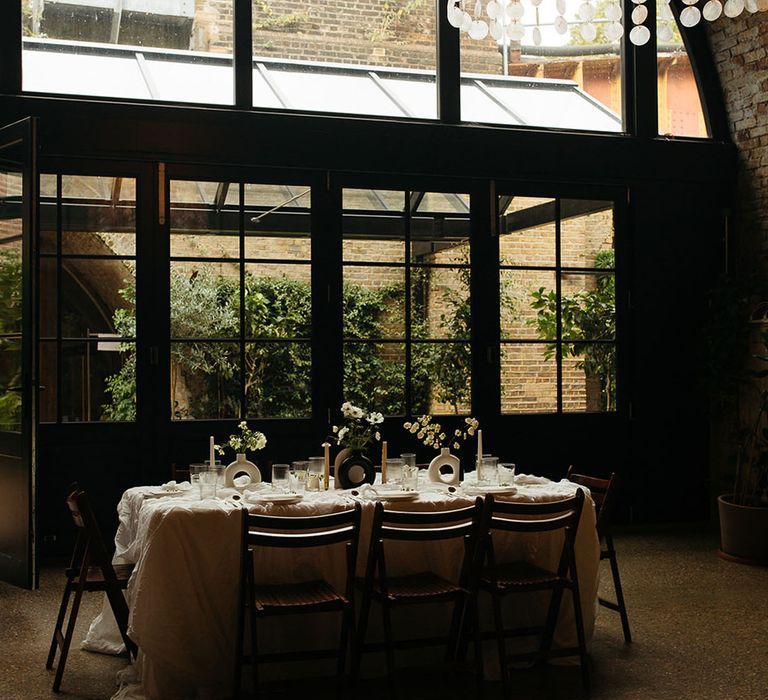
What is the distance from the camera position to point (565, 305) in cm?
829

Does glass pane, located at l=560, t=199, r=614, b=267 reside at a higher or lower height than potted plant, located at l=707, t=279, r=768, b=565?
higher

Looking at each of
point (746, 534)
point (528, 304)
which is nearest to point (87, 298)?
point (528, 304)

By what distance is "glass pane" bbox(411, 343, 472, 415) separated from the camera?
7.88m

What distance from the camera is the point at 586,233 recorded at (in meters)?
8.37

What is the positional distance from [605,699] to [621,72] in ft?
19.5

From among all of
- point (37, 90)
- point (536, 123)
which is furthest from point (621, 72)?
point (37, 90)

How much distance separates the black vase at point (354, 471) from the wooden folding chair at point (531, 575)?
0.77 m

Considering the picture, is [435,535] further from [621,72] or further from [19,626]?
[621,72]

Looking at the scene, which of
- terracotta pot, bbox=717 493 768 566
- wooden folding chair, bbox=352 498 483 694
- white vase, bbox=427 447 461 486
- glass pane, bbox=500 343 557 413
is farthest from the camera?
glass pane, bbox=500 343 557 413

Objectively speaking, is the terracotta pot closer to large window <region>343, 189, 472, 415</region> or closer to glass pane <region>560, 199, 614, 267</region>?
large window <region>343, 189, 472, 415</region>

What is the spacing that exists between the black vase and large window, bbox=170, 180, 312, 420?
2435mm

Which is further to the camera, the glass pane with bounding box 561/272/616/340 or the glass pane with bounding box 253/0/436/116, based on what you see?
the glass pane with bounding box 561/272/616/340

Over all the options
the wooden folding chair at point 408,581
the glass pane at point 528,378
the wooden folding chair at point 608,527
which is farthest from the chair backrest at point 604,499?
the glass pane at point 528,378

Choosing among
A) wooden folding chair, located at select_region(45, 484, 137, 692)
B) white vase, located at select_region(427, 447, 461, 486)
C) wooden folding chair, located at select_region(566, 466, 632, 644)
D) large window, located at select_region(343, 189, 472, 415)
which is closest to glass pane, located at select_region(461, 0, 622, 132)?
large window, located at select_region(343, 189, 472, 415)
